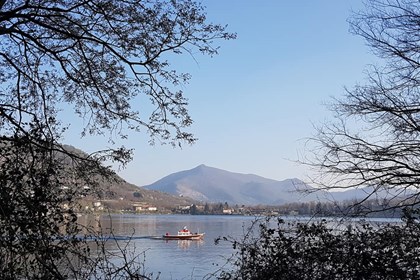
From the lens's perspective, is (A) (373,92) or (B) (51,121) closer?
(B) (51,121)

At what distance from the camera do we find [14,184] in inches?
169

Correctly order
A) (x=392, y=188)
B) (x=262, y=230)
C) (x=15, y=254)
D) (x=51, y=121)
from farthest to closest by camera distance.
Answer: (x=392, y=188), (x=262, y=230), (x=51, y=121), (x=15, y=254)

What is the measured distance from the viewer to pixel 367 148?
661cm

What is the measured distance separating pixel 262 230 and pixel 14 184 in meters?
3.08

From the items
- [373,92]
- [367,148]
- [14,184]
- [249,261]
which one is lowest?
[249,261]

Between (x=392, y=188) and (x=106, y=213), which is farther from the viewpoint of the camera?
(x=392, y=188)

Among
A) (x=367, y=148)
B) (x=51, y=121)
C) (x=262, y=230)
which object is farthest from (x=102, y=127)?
(x=367, y=148)

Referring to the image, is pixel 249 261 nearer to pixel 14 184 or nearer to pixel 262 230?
pixel 262 230

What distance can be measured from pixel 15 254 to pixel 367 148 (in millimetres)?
4749

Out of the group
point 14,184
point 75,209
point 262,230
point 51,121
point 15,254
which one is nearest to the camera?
point 15,254

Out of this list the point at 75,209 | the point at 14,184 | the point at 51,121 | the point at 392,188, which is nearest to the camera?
the point at 14,184

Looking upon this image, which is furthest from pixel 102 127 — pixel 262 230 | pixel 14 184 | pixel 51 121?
pixel 262 230

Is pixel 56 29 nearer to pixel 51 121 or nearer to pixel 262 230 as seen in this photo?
pixel 51 121

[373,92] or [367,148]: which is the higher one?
[373,92]
